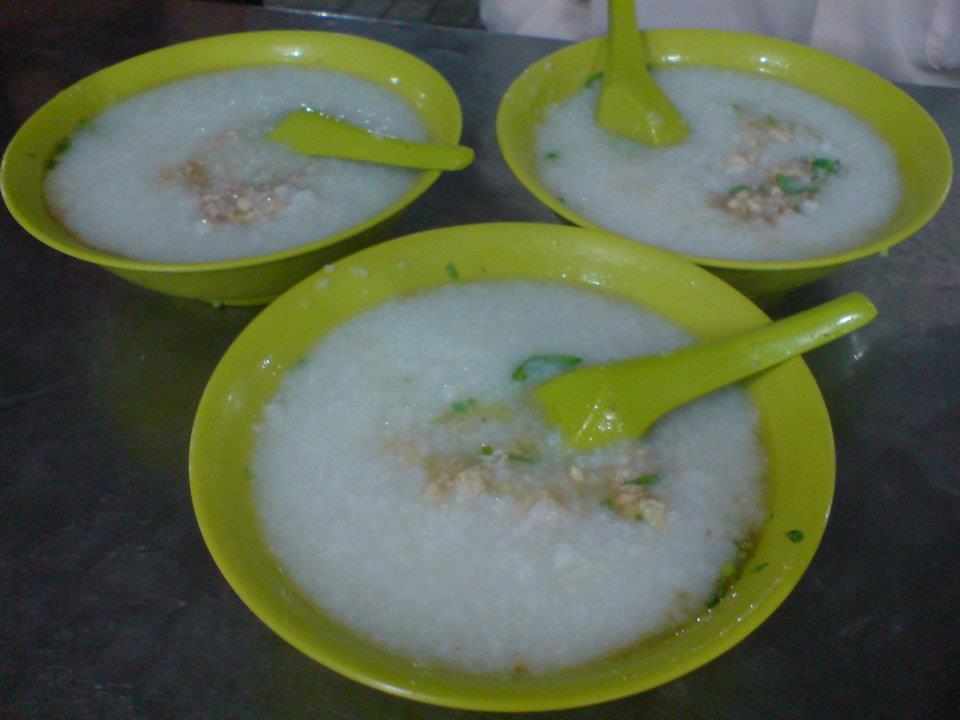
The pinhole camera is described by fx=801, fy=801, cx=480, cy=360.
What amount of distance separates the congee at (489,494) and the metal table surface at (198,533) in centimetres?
15

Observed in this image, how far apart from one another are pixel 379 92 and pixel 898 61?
128 centimetres

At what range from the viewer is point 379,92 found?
1.48 m

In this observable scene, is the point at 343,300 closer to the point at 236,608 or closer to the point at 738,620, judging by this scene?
the point at 236,608

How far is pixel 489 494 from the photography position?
85 centimetres

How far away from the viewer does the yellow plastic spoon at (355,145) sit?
3.75 feet

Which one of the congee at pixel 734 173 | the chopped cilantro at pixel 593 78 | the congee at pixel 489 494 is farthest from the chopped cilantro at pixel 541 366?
the chopped cilantro at pixel 593 78

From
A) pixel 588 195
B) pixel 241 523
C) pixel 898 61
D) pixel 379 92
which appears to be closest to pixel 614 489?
pixel 241 523

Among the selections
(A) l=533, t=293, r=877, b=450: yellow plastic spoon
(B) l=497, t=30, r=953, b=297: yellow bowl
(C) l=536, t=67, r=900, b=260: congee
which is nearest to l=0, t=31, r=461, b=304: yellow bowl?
(B) l=497, t=30, r=953, b=297: yellow bowl

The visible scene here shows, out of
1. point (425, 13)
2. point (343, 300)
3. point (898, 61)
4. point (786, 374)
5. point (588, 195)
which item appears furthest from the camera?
point (425, 13)

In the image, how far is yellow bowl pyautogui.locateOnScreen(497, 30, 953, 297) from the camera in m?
1.06

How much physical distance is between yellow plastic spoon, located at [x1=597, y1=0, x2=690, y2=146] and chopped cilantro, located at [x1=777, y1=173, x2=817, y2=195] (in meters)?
0.19

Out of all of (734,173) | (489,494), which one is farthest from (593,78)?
(489,494)

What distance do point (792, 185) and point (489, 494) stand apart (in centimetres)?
76

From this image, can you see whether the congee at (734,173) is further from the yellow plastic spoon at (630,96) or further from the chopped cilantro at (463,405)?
the chopped cilantro at (463,405)
